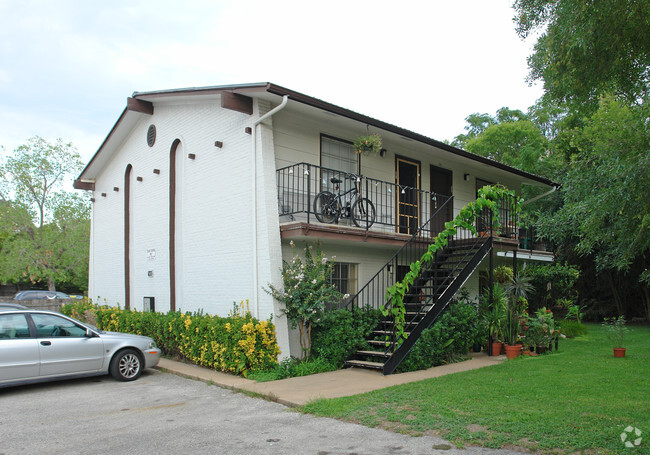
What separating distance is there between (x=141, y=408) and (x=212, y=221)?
5.15 m

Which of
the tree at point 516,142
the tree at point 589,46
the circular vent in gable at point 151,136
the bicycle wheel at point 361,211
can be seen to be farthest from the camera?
the tree at point 516,142

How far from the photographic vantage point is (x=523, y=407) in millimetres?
6648

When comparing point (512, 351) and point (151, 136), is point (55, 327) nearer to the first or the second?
point (151, 136)

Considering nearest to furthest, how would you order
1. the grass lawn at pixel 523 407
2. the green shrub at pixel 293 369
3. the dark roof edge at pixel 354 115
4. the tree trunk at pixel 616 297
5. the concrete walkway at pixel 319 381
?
the grass lawn at pixel 523 407 < the concrete walkway at pixel 319 381 < the green shrub at pixel 293 369 < the dark roof edge at pixel 354 115 < the tree trunk at pixel 616 297

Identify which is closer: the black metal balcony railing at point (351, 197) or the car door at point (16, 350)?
the car door at point (16, 350)

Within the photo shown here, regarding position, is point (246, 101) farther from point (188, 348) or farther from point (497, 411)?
point (497, 411)

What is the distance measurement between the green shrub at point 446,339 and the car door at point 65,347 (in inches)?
217

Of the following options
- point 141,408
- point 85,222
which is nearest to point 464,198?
point 141,408

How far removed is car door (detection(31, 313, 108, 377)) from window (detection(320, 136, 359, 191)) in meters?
5.73

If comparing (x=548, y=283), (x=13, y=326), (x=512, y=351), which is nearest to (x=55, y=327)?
(x=13, y=326)

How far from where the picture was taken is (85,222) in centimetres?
3156

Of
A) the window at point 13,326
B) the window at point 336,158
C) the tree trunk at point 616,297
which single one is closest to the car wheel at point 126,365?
the window at point 13,326

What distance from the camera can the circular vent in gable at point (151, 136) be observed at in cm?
1436

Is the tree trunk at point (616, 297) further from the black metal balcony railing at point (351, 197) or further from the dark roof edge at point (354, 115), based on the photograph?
the dark roof edge at point (354, 115)
